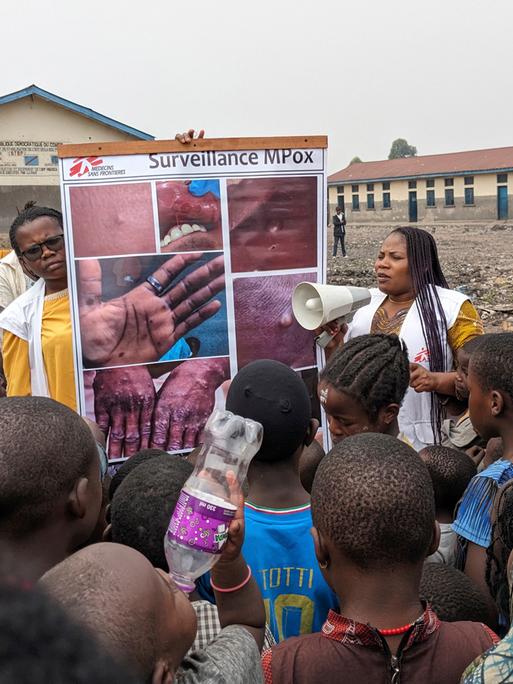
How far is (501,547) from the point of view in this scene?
6.70 feet

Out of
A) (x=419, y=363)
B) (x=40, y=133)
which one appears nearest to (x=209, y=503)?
(x=419, y=363)

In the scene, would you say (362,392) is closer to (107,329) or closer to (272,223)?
(272,223)

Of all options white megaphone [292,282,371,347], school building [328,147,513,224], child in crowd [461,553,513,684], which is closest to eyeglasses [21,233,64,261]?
white megaphone [292,282,371,347]

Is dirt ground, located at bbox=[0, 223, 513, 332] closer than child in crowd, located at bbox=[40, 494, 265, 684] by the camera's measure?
No

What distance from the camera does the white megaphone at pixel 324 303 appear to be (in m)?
3.34

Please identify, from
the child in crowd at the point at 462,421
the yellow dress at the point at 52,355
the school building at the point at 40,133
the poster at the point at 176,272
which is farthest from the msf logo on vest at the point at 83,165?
the school building at the point at 40,133

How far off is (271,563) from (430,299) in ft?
6.55

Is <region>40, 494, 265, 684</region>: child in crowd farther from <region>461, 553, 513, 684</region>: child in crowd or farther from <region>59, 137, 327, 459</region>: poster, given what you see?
<region>59, 137, 327, 459</region>: poster

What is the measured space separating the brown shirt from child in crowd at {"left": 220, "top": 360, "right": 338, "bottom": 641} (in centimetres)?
38

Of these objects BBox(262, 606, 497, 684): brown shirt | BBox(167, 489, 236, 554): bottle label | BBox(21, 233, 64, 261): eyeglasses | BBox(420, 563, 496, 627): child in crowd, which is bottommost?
BBox(420, 563, 496, 627): child in crowd

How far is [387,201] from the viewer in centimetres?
4928

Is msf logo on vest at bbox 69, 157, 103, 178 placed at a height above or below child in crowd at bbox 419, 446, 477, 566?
above

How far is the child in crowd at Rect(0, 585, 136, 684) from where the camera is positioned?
687 millimetres

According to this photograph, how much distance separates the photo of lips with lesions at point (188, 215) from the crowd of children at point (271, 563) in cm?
135
